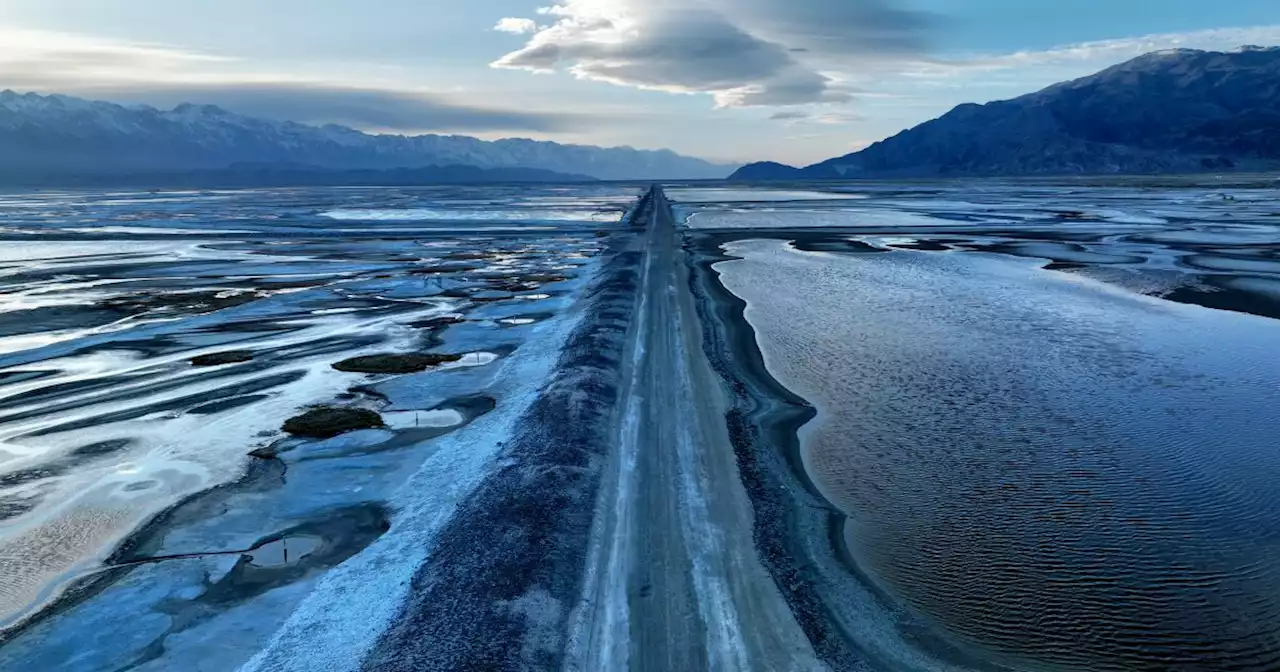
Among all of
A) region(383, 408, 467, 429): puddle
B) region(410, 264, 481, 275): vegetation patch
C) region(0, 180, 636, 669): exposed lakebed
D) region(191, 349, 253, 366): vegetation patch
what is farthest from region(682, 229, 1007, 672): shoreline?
region(410, 264, 481, 275): vegetation patch

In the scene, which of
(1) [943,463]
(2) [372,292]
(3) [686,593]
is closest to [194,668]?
(3) [686,593]

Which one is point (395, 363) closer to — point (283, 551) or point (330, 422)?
point (330, 422)

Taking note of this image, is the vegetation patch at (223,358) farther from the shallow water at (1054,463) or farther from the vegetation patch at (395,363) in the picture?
the shallow water at (1054,463)

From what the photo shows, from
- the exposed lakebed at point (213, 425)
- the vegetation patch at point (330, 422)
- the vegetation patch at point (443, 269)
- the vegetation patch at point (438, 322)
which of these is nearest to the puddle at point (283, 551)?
the exposed lakebed at point (213, 425)

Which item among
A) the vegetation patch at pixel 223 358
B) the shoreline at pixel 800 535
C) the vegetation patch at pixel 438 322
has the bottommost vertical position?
the shoreline at pixel 800 535

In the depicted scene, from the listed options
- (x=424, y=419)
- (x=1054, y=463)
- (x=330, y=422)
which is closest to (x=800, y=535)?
(x=1054, y=463)

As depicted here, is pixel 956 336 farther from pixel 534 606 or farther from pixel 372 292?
pixel 372 292

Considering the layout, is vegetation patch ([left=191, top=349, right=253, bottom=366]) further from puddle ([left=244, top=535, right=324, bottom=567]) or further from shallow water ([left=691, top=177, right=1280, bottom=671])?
shallow water ([left=691, top=177, right=1280, bottom=671])
